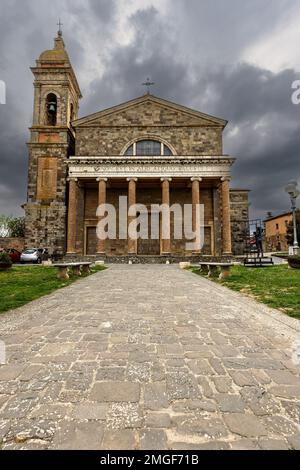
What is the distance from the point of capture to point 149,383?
265cm

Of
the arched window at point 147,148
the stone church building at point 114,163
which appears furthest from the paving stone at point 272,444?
the arched window at point 147,148

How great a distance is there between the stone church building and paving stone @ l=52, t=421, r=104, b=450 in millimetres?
21433

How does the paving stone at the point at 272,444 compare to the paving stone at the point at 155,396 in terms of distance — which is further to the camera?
the paving stone at the point at 155,396

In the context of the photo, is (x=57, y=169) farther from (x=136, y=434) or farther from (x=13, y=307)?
(x=136, y=434)

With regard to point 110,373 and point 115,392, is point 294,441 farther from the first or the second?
point 110,373

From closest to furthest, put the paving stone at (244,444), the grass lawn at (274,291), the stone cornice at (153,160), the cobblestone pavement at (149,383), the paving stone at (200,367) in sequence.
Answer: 1. the paving stone at (244,444)
2. the cobblestone pavement at (149,383)
3. the paving stone at (200,367)
4. the grass lawn at (274,291)
5. the stone cornice at (153,160)

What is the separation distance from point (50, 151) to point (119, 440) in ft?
85.7

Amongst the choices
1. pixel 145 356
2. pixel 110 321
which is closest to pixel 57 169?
pixel 110 321

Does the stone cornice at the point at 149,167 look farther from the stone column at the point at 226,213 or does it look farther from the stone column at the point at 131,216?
the stone column at the point at 226,213

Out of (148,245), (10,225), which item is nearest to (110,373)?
(148,245)

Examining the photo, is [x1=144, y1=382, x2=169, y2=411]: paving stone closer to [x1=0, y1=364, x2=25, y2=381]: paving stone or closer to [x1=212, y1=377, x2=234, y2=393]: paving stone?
[x1=212, y1=377, x2=234, y2=393]: paving stone

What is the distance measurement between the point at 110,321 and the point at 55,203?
2120 cm

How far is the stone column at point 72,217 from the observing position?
22.1 meters

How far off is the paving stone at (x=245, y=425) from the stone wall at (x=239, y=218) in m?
26.6
